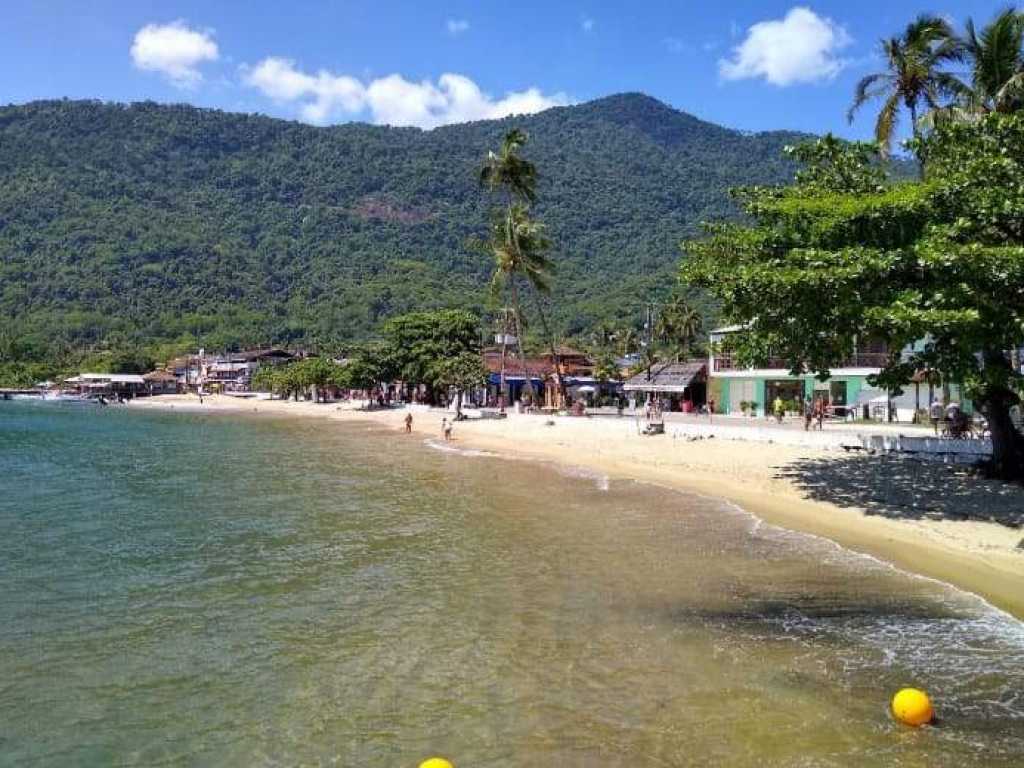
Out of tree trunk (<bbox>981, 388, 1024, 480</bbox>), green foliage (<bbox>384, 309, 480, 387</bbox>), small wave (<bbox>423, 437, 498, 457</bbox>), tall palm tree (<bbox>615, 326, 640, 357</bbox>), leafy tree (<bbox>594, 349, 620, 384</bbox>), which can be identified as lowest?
small wave (<bbox>423, 437, 498, 457</bbox>)

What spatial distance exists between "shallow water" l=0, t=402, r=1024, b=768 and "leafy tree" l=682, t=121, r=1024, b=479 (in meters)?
3.97

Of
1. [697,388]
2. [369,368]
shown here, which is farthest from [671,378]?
[369,368]

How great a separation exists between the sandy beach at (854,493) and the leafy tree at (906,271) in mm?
2431

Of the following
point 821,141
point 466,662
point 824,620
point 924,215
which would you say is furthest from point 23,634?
→ point 821,141

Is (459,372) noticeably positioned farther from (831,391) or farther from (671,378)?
(831,391)

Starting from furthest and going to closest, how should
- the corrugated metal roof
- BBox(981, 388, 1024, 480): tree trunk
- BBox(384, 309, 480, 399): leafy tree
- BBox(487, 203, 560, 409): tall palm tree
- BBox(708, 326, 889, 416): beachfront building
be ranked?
BBox(384, 309, 480, 399): leafy tree
the corrugated metal roof
BBox(487, 203, 560, 409): tall palm tree
BBox(708, 326, 889, 416): beachfront building
BBox(981, 388, 1024, 480): tree trunk

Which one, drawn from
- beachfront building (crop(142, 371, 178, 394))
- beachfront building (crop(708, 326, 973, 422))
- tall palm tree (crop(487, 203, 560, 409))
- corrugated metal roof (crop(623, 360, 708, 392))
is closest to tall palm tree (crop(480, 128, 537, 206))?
tall palm tree (crop(487, 203, 560, 409))

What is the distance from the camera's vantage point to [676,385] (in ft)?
174

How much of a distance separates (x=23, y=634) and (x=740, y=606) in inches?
352

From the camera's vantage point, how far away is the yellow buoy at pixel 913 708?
7.15 meters

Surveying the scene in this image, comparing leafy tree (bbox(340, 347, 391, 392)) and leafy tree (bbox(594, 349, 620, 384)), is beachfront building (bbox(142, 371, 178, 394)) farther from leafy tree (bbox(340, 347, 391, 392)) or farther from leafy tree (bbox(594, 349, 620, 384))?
leafy tree (bbox(594, 349, 620, 384))

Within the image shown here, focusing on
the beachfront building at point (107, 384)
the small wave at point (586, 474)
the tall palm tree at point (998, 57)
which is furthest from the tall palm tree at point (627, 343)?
the beachfront building at point (107, 384)

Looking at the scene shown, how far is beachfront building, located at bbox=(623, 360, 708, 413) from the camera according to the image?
52750 mm

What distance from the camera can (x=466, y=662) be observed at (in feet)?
29.0
